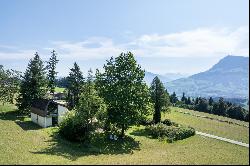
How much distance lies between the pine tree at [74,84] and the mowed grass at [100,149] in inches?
908

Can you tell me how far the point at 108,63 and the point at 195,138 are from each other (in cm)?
2273

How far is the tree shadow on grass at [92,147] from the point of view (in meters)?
48.1

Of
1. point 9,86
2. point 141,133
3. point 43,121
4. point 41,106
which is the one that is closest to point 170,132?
point 141,133

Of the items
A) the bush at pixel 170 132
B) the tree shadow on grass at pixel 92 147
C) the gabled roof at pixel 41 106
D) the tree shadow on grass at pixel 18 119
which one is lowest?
the tree shadow on grass at pixel 92 147

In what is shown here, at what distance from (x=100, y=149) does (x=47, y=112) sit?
23.1 m

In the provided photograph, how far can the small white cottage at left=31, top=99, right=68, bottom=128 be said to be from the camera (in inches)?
2825

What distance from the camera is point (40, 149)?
49.1m

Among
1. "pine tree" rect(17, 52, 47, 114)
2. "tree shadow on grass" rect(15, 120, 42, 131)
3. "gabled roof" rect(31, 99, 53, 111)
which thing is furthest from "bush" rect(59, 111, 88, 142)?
"pine tree" rect(17, 52, 47, 114)

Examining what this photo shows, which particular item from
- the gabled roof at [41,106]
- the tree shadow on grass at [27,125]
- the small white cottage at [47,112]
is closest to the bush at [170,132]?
the small white cottage at [47,112]

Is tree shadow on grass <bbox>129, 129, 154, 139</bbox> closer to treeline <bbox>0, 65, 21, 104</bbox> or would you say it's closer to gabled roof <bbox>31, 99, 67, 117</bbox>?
gabled roof <bbox>31, 99, 67, 117</bbox>

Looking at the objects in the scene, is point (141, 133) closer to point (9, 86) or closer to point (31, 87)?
point (31, 87)

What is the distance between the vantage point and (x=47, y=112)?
72188 millimetres

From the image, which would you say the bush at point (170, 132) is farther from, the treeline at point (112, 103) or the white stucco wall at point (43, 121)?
the white stucco wall at point (43, 121)

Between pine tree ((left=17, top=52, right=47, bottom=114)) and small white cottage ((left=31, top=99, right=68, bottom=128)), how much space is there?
551cm
